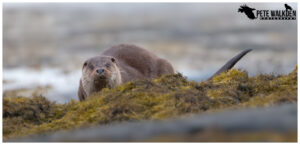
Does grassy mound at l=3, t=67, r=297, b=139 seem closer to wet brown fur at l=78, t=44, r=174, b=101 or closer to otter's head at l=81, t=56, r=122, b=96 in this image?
otter's head at l=81, t=56, r=122, b=96

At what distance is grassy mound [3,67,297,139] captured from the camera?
3560mm

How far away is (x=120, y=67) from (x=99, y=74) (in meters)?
1.31

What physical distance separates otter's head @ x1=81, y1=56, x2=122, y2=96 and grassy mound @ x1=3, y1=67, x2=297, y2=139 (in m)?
1.74

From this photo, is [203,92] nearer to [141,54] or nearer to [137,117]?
[137,117]

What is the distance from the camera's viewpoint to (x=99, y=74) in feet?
20.0

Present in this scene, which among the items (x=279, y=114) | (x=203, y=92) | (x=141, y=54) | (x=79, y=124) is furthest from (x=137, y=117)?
(x=141, y=54)

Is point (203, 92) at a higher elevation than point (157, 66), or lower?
lower

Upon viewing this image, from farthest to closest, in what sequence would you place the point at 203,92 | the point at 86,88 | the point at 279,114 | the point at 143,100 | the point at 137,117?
the point at 86,88
the point at 203,92
the point at 143,100
the point at 137,117
the point at 279,114

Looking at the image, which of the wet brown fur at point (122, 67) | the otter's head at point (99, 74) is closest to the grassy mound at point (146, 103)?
the otter's head at point (99, 74)

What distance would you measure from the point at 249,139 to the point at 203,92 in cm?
203

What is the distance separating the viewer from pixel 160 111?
140 inches

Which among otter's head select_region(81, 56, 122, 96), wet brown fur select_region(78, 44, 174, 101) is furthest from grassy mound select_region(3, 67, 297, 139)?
wet brown fur select_region(78, 44, 174, 101)

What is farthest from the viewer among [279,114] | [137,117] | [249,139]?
[137,117]

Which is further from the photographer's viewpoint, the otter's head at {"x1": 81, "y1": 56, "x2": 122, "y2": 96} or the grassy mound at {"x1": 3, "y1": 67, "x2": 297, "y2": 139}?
the otter's head at {"x1": 81, "y1": 56, "x2": 122, "y2": 96}
